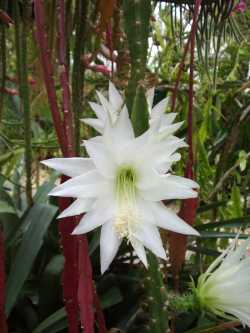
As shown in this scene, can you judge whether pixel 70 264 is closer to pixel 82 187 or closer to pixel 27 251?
pixel 82 187

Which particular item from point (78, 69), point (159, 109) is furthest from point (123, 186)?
point (78, 69)

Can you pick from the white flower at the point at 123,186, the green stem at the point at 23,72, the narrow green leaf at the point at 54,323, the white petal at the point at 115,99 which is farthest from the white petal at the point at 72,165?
the narrow green leaf at the point at 54,323

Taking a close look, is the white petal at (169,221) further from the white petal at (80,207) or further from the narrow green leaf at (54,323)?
the narrow green leaf at (54,323)

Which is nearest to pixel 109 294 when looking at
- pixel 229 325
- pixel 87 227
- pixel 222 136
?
pixel 229 325

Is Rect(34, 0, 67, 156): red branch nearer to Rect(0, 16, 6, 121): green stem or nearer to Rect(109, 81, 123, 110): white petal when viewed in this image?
Rect(109, 81, 123, 110): white petal

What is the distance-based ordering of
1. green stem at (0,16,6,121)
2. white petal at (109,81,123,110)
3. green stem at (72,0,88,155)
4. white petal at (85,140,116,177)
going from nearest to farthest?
white petal at (85,140,116,177) < white petal at (109,81,123,110) < green stem at (72,0,88,155) < green stem at (0,16,6,121)

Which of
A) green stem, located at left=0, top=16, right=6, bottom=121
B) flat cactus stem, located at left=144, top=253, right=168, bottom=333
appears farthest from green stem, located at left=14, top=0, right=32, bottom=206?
flat cactus stem, located at left=144, top=253, right=168, bottom=333

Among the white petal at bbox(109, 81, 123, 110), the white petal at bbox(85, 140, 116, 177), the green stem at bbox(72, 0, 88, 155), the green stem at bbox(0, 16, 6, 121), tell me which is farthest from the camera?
the green stem at bbox(0, 16, 6, 121)
